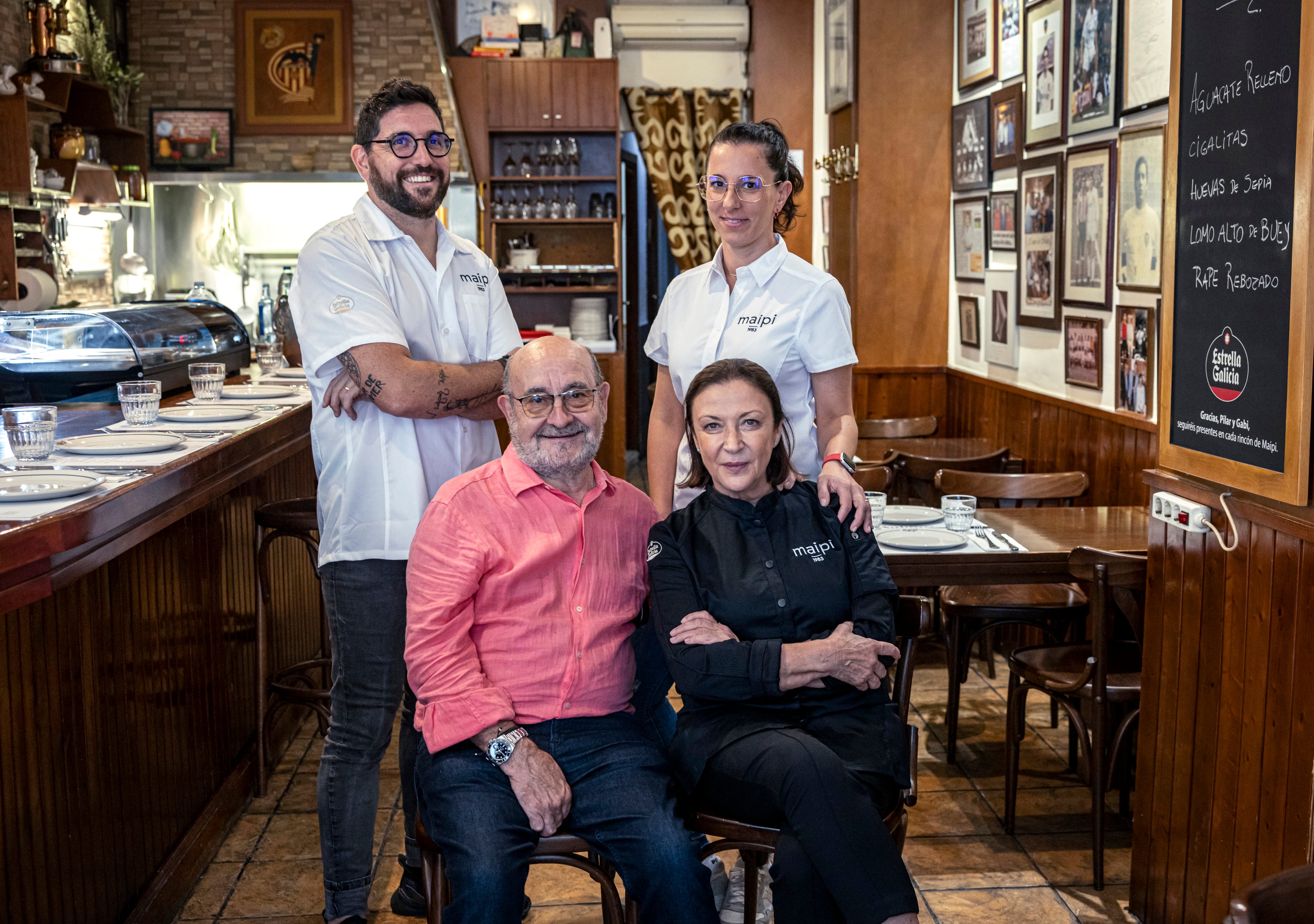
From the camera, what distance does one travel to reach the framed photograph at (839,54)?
671 cm

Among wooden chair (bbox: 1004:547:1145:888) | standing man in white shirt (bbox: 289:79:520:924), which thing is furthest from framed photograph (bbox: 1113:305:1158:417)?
standing man in white shirt (bbox: 289:79:520:924)

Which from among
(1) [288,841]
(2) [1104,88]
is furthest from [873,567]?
(2) [1104,88]

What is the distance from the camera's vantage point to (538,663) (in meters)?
2.26

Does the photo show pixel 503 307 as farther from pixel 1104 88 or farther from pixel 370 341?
pixel 1104 88

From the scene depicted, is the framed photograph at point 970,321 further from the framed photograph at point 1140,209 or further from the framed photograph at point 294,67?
the framed photograph at point 294,67

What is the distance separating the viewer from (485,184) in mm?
8352

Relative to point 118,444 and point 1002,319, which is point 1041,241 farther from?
point 118,444

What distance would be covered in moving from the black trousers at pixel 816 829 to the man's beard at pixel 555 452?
60 cm

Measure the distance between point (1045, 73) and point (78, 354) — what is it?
384cm

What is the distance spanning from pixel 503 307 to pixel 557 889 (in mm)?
1497

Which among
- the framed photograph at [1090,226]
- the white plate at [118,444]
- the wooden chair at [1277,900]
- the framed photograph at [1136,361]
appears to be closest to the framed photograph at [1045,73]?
the framed photograph at [1090,226]

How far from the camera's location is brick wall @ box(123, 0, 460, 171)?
8211mm

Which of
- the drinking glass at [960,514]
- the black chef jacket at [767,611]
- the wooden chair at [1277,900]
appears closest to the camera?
the wooden chair at [1277,900]

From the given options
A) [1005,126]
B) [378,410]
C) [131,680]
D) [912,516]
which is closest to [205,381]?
[131,680]
